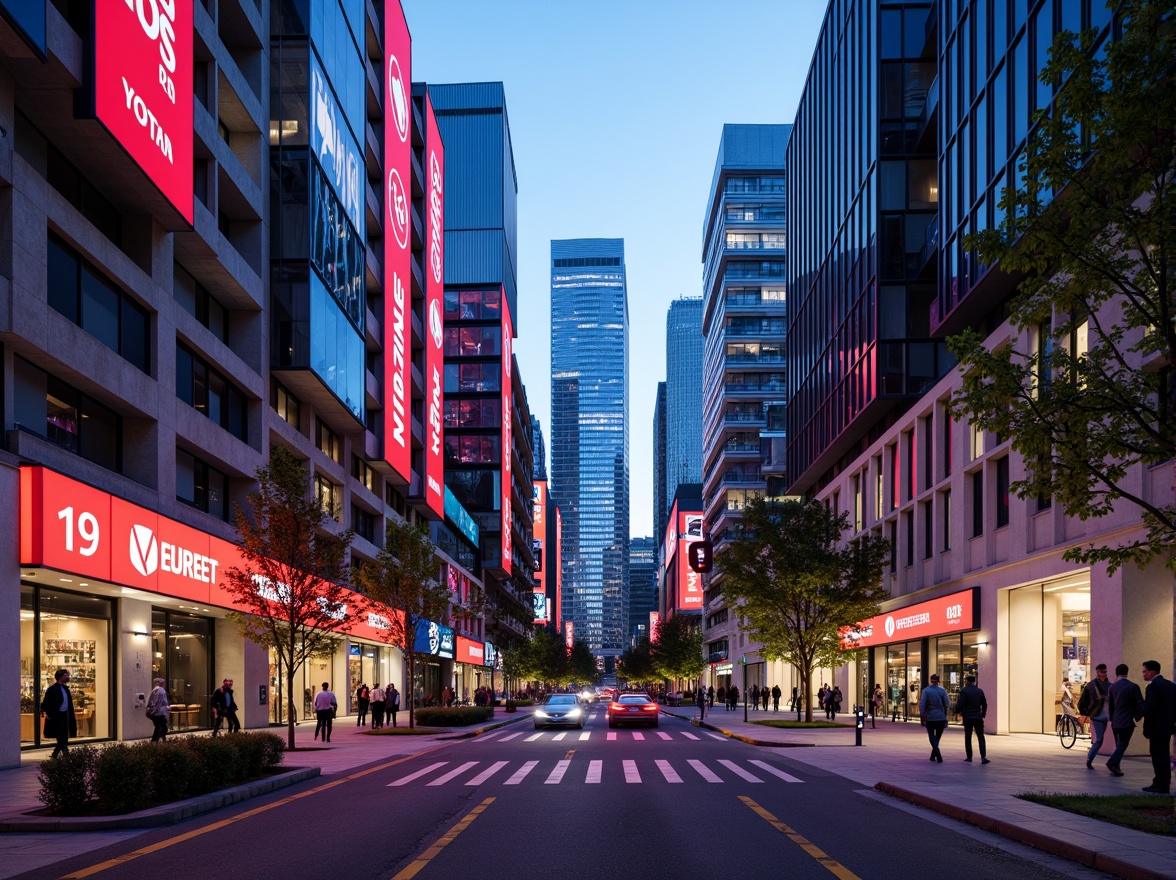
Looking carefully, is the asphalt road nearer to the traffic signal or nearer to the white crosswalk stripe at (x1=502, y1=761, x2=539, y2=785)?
the white crosswalk stripe at (x1=502, y1=761, x2=539, y2=785)

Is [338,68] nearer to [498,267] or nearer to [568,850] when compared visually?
[568,850]

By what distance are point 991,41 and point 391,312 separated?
3089 centimetres

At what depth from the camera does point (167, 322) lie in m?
29.3

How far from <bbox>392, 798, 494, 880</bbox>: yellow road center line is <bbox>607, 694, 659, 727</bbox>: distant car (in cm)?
2616

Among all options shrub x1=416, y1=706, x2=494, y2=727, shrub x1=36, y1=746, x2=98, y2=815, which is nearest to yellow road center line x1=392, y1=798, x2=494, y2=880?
shrub x1=36, y1=746, x2=98, y2=815

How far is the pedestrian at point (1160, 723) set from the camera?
1507 centimetres

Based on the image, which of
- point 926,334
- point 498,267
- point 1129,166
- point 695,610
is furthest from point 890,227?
point 695,610

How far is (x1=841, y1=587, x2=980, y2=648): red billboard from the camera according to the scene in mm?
35812

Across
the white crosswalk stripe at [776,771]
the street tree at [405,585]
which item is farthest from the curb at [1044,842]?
the street tree at [405,585]

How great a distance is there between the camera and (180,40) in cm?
2830

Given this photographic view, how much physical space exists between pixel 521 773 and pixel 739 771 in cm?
410

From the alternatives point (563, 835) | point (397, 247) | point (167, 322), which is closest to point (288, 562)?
point (167, 322)

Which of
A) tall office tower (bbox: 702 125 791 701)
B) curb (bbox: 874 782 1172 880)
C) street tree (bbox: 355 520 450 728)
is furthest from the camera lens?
tall office tower (bbox: 702 125 791 701)

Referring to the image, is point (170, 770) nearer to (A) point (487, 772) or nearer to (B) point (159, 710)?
(A) point (487, 772)
